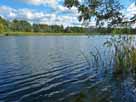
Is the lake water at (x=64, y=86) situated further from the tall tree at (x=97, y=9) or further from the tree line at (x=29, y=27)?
the tree line at (x=29, y=27)

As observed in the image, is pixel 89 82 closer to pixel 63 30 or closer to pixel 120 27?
pixel 120 27

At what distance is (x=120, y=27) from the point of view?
14891 mm

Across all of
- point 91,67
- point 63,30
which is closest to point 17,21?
point 63,30

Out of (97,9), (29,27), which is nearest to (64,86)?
(97,9)

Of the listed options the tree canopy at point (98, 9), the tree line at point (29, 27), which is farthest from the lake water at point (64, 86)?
the tree line at point (29, 27)

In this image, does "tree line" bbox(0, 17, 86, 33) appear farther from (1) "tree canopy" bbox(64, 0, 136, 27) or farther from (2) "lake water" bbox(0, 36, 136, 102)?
(1) "tree canopy" bbox(64, 0, 136, 27)

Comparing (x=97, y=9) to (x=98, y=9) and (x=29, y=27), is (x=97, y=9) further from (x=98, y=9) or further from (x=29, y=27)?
(x=29, y=27)

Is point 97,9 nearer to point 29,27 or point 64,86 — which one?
point 64,86

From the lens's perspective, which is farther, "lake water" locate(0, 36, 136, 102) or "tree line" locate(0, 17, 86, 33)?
"tree line" locate(0, 17, 86, 33)

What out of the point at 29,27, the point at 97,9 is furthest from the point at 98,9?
the point at 29,27

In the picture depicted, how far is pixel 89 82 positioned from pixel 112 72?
3.15 m

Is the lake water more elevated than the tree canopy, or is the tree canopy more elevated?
the tree canopy

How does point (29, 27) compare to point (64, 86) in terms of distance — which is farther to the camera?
point (29, 27)

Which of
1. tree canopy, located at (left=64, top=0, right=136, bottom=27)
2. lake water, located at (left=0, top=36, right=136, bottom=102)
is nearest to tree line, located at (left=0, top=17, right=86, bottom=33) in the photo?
lake water, located at (left=0, top=36, right=136, bottom=102)
